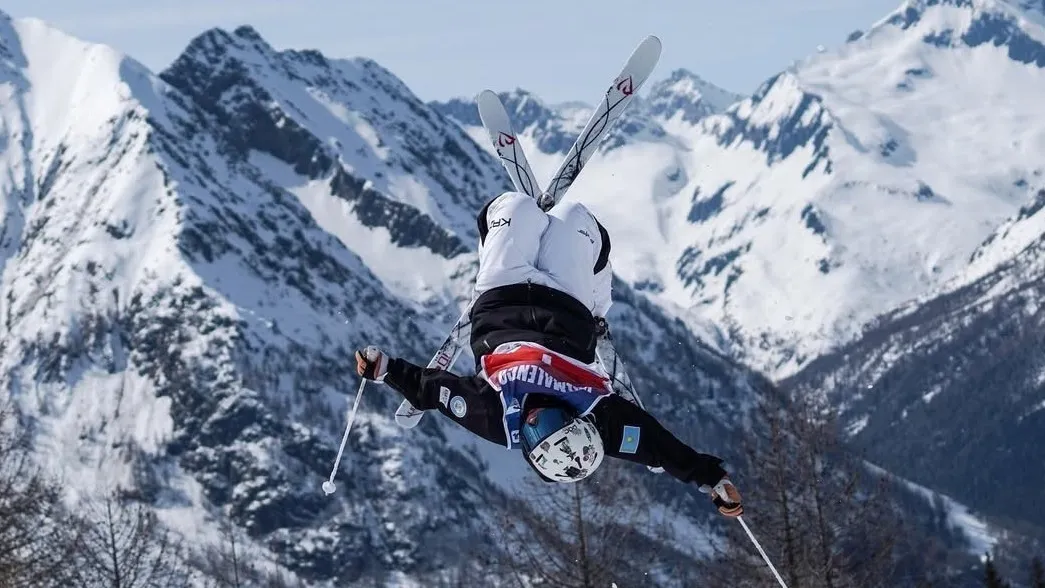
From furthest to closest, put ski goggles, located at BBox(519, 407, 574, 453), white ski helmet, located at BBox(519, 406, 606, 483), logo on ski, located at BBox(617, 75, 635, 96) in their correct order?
logo on ski, located at BBox(617, 75, 635, 96) < ski goggles, located at BBox(519, 407, 574, 453) < white ski helmet, located at BBox(519, 406, 606, 483)

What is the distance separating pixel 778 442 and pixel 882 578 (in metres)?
2.79

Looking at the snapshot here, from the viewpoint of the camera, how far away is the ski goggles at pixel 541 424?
9203mm

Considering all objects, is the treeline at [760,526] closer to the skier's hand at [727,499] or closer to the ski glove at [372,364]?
the ski glove at [372,364]

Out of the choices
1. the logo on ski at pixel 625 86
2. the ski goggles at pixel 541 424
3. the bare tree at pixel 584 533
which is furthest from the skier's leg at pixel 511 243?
the bare tree at pixel 584 533

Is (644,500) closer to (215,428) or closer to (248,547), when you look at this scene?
(248,547)

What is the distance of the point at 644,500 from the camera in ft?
67.3

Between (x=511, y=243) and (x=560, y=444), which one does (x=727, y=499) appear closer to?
(x=560, y=444)

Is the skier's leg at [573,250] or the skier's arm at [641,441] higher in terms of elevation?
the skier's leg at [573,250]

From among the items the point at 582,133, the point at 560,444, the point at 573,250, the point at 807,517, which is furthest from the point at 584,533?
the point at 560,444

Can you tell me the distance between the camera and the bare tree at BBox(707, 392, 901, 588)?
829 inches

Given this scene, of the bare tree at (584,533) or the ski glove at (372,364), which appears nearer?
the ski glove at (372,364)

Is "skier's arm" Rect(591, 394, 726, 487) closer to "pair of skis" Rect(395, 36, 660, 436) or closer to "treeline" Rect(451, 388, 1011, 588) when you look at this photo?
"pair of skis" Rect(395, 36, 660, 436)

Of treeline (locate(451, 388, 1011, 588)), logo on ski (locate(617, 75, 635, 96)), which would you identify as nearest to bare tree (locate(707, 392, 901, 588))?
treeline (locate(451, 388, 1011, 588))

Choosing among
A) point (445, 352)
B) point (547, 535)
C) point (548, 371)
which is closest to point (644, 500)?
point (547, 535)
